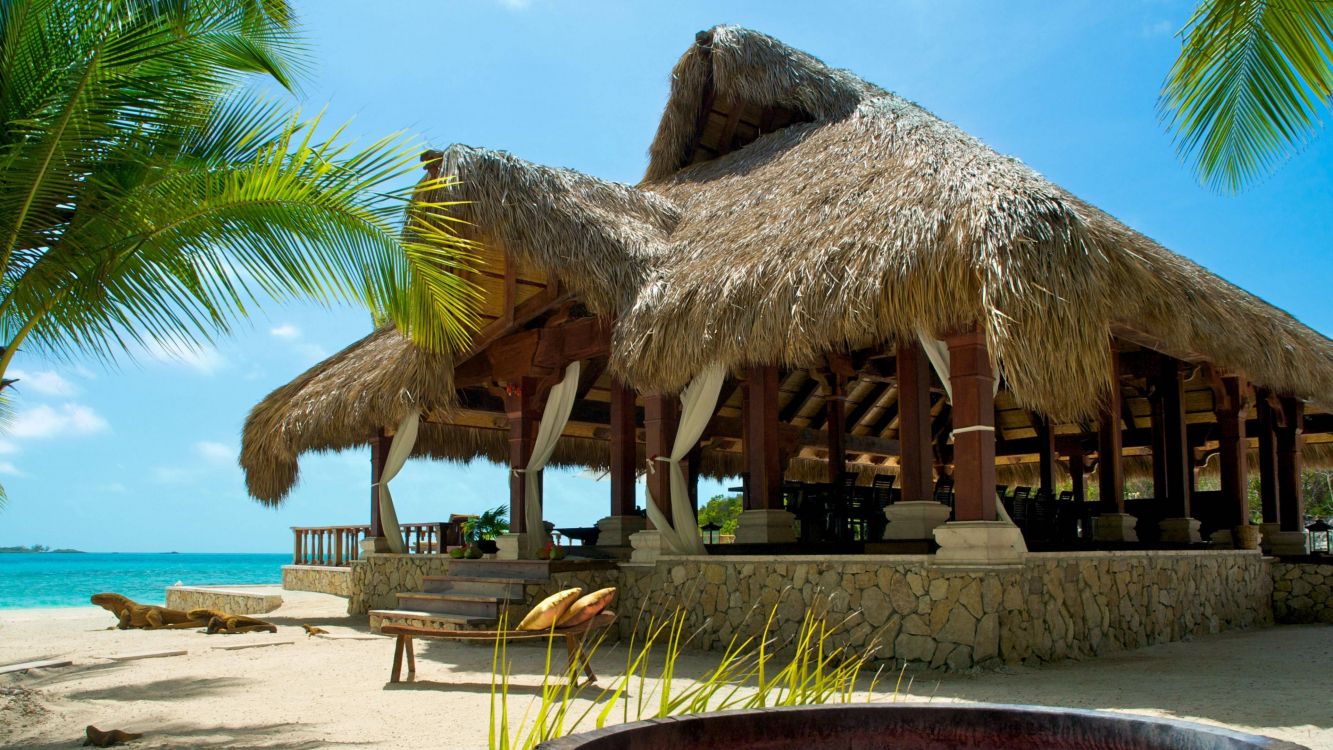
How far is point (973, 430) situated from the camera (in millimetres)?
6699

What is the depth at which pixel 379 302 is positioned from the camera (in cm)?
547

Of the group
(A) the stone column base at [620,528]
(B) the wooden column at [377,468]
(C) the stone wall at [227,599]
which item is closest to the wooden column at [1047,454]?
(A) the stone column base at [620,528]

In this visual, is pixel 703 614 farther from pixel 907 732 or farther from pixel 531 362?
pixel 907 732

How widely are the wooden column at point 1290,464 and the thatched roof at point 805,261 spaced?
0.72 metres

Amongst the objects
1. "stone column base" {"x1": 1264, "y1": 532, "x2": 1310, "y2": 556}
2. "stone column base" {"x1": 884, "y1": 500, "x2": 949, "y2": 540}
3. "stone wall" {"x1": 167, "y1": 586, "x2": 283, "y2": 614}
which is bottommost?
"stone wall" {"x1": 167, "y1": 586, "x2": 283, "y2": 614}

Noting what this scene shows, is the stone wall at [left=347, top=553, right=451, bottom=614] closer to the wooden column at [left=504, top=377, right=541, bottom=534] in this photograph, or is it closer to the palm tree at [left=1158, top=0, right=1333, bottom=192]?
the wooden column at [left=504, top=377, right=541, bottom=534]

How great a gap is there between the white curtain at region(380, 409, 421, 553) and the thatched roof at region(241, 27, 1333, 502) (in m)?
0.33

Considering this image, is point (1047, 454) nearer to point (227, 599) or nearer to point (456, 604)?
point (456, 604)

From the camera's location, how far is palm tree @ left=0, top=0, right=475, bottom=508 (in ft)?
15.3

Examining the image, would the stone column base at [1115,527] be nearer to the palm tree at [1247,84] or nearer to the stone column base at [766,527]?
Answer: the stone column base at [766,527]

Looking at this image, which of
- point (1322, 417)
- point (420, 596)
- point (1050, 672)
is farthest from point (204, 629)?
point (1322, 417)

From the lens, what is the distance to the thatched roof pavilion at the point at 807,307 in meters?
6.39

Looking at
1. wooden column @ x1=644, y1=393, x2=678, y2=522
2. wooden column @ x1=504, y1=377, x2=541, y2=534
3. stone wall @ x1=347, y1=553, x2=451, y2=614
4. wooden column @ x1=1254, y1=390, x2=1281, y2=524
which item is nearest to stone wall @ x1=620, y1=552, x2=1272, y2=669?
wooden column @ x1=644, y1=393, x2=678, y2=522

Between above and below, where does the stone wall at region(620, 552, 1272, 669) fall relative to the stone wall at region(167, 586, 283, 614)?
above
